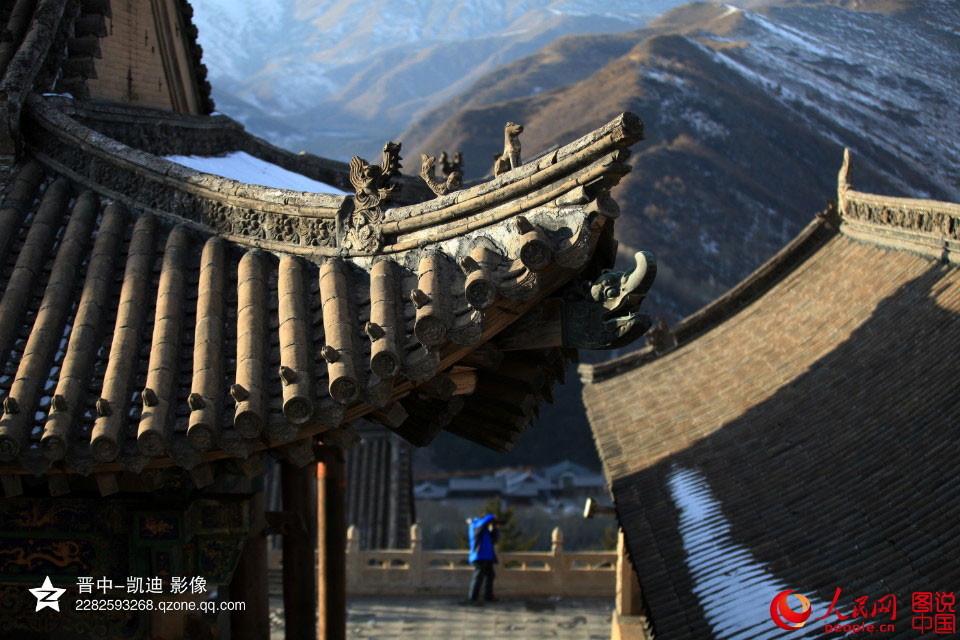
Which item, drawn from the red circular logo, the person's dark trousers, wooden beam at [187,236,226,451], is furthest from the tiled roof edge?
wooden beam at [187,236,226,451]

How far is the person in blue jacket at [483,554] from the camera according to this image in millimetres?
18375

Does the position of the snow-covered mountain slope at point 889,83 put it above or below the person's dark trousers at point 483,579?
above

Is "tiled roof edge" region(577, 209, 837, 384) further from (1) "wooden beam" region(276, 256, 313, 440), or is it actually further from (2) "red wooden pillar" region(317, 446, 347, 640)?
(1) "wooden beam" region(276, 256, 313, 440)

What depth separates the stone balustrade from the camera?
19.6m

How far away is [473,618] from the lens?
18.7m

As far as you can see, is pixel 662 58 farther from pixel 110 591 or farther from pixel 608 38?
pixel 110 591

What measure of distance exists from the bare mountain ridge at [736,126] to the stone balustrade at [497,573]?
342 inches

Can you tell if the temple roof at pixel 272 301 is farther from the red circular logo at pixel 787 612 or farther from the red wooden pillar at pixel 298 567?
the red wooden pillar at pixel 298 567

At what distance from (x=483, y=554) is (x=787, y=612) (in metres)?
11.0

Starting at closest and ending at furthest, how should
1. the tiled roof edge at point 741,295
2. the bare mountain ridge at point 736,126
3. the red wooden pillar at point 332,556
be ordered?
the red wooden pillar at point 332,556
the tiled roof edge at point 741,295
the bare mountain ridge at point 736,126

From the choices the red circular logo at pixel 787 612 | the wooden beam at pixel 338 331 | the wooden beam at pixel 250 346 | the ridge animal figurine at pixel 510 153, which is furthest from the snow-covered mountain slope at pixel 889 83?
the wooden beam at pixel 250 346

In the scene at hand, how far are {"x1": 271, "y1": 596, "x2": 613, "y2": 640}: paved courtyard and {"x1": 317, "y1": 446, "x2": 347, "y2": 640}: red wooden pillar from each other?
6.61 m

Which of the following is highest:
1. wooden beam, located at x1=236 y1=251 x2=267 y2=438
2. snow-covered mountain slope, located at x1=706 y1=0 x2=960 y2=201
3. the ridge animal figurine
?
snow-covered mountain slope, located at x1=706 y1=0 x2=960 y2=201

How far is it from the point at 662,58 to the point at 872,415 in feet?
Answer: 172
